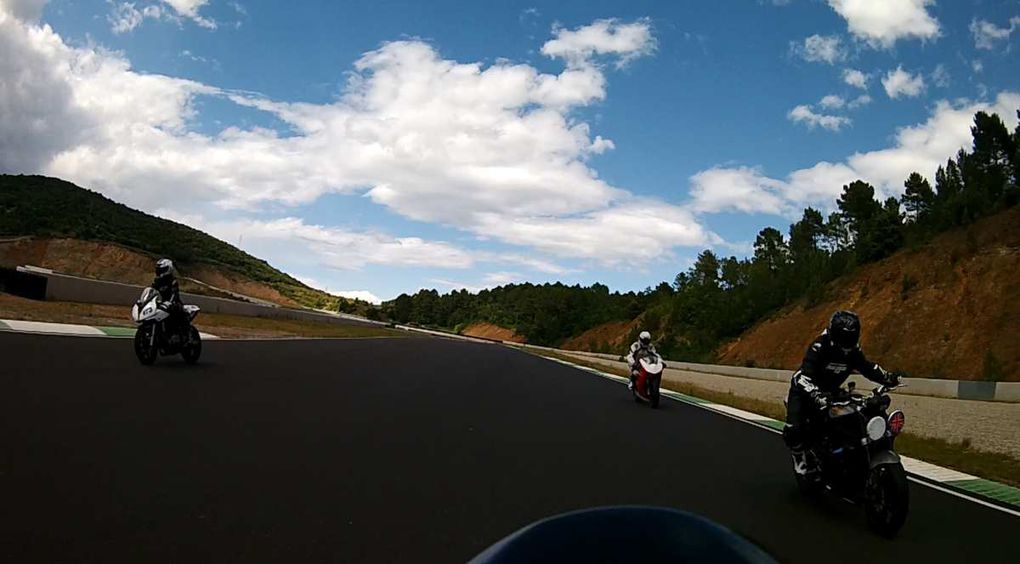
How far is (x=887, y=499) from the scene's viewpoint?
5.35 m

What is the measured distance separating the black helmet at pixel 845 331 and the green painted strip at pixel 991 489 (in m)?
2.65

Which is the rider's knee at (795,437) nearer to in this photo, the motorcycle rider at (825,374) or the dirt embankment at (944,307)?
the motorcycle rider at (825,374)

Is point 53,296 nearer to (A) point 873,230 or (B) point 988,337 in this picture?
(B) point 988,337

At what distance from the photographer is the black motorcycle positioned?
5320 millimetres

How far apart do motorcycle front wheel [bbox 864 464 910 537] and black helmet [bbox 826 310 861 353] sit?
117 centimetres

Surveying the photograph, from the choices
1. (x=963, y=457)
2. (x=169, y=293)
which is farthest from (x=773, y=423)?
(x=169, y=293)

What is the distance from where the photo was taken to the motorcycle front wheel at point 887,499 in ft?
17.2

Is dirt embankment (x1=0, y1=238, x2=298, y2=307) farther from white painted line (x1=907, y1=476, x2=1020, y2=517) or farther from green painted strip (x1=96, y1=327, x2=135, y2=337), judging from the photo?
white painted line (x1=907, y1=476, x2=1020, y2=517)

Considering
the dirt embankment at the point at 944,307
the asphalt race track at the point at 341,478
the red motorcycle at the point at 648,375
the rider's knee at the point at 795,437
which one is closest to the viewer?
the asphalt race track at the point at 341,478

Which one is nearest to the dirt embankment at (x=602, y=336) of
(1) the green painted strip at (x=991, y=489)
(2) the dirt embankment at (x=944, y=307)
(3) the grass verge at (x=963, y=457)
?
(2) the dirt embankment at (x=944, y=307)

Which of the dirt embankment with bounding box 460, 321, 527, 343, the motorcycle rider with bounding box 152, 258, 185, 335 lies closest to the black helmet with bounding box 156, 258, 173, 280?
the motorcycle rider with bounding box 152, 258, 185, 335

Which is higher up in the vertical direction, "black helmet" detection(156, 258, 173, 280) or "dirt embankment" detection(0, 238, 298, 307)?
"dirt embankment" detection(0, 238, 298, 307)

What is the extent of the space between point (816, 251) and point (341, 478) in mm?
84695

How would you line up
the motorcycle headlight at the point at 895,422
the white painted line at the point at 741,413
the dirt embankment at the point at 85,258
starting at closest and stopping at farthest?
1. the motorcycle headlight at the point at 895,422
2. the white painted line at the point at 741,413
3. the dirt embankment at the point at 85,258
